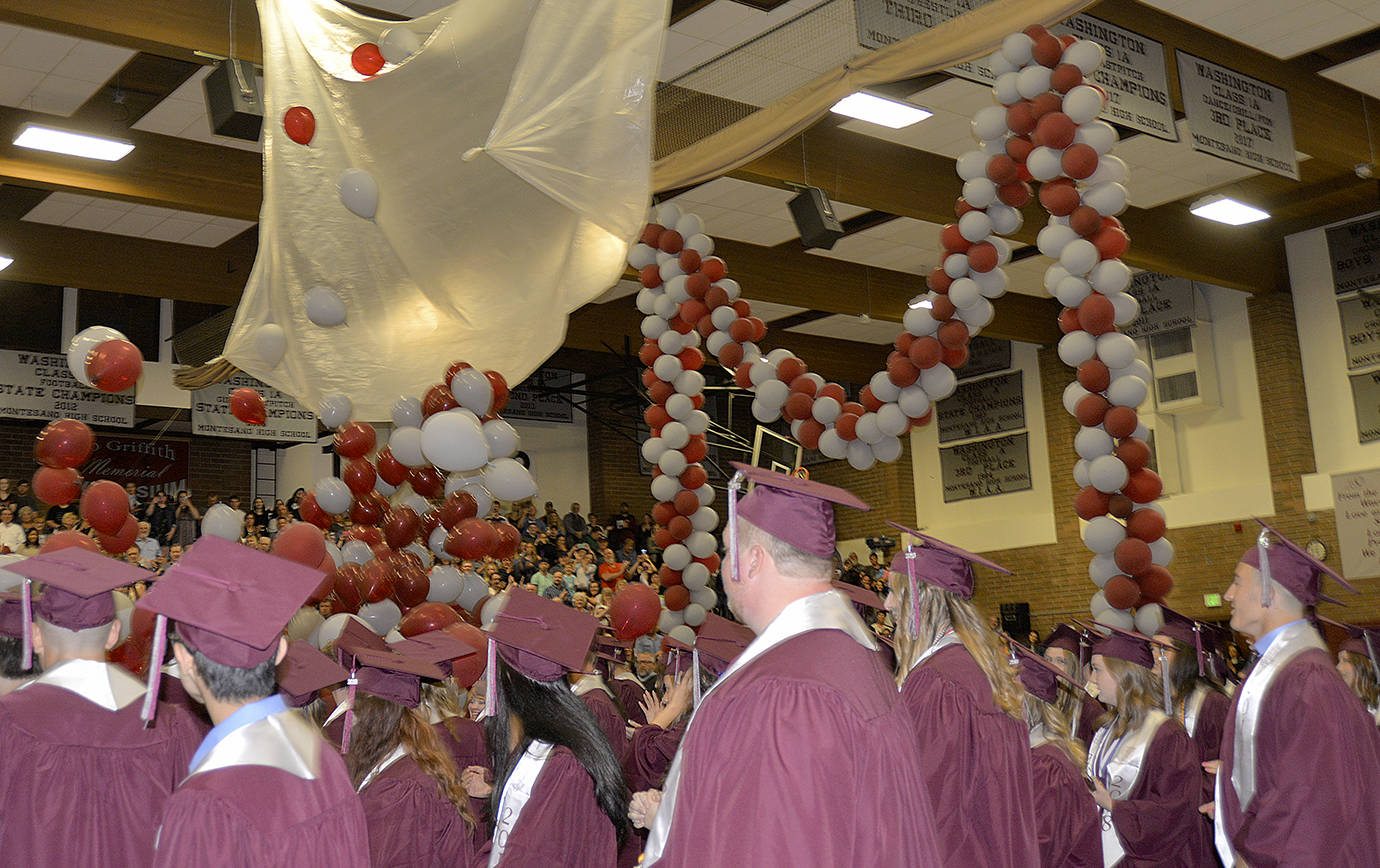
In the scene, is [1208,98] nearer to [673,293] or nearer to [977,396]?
[673,293]

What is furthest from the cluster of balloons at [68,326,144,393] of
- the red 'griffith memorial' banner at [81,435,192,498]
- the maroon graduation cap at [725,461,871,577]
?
the red 'griffith memorial' banner at [81,435,192,498]

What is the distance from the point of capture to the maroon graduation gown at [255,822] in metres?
2.09

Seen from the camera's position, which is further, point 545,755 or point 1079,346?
point 1079,346

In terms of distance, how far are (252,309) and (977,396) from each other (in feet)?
45.6

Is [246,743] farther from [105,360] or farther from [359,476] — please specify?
[359,476]

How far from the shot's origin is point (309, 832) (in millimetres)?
2219

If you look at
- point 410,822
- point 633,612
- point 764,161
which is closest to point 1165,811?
point 633,612

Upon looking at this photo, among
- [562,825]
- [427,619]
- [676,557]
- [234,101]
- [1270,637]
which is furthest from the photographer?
[676,557]

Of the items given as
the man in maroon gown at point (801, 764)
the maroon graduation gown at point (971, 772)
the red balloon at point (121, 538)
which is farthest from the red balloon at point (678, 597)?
the man in maroon gown at point (801, 764)

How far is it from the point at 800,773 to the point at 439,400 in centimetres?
368

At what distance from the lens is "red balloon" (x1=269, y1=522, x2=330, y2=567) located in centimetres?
565

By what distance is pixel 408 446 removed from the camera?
5695 mm

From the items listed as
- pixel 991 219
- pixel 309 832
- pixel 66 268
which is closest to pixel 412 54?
pixel 991 219

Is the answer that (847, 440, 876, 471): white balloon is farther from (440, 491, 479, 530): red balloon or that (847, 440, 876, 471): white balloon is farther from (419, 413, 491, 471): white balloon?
(419, 413, 491, 471): white balloon
